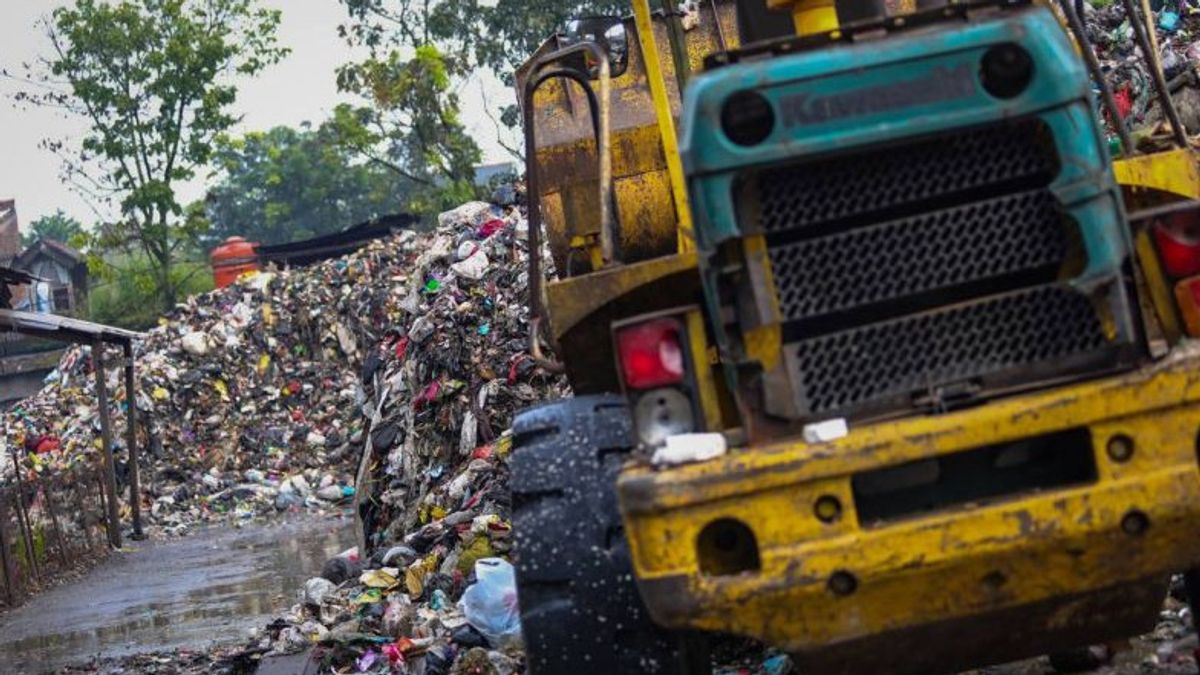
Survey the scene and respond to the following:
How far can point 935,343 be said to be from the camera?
441cm

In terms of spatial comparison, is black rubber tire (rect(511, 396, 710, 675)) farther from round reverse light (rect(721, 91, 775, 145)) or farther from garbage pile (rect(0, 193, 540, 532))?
garbage pile (rect(0, 193, 540, 532))

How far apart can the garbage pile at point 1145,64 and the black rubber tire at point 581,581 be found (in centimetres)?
528

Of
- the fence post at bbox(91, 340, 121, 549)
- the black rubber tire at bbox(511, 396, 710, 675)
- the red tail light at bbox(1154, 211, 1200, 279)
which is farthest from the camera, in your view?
the fence post at bbox(91, 340, 121, 549)

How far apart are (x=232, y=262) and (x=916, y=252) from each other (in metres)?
36.5

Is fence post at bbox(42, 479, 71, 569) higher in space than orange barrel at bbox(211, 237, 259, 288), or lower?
lower

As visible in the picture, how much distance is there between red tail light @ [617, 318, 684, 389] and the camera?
14.7 feet

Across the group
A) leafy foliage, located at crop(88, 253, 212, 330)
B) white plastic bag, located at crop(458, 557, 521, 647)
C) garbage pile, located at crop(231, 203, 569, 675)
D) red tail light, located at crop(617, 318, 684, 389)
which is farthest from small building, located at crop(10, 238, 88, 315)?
red tail light, located at crop(617, 318, 684, 389)

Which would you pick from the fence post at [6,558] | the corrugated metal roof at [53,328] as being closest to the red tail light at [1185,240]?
the fence post at [6,558]

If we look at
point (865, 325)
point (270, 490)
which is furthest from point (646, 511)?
point (270, 490)

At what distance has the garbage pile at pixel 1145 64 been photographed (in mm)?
12102

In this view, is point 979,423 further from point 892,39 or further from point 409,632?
point 409,632

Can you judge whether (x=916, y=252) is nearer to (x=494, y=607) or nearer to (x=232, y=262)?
(x=494, y=607)

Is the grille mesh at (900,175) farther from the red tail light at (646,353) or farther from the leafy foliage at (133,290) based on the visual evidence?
the leafy foliage at (133,290)

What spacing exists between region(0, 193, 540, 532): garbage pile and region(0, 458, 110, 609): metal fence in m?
0.56
